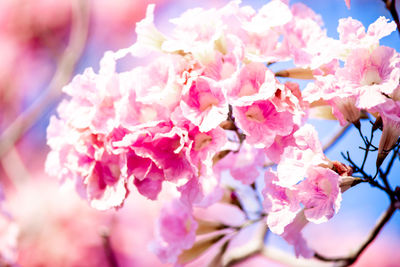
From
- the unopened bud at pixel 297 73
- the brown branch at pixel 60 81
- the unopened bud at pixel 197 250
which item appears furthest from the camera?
the brown branch at pixel 60 81

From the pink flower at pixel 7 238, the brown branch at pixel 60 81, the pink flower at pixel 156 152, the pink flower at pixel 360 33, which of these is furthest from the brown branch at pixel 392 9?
the brown branch at pixel 60 81

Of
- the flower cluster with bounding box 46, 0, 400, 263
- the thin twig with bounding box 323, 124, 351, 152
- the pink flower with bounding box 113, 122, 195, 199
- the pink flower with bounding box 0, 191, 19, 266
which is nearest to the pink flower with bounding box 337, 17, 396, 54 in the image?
the flower cluster with bounding box 46, 0, 400, 263

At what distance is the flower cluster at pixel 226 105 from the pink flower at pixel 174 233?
12 centimetres

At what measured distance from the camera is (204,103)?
0.53 m

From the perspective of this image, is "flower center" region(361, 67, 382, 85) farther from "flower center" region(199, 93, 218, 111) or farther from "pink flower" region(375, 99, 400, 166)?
"flower center" region(199, 93, 218, 111)

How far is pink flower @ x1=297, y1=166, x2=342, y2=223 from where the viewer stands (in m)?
0.50

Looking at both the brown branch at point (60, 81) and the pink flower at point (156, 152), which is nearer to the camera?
the pink flower at point (156, 152)

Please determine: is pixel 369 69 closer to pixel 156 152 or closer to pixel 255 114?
pixel 255 114

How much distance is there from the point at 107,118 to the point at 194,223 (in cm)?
21

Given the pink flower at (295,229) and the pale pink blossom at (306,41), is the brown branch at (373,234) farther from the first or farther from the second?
the pale pink blossom at (306,41)

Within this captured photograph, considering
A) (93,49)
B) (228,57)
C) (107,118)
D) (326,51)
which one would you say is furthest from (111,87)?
(93,49)

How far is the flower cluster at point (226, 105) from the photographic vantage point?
52 centimetres

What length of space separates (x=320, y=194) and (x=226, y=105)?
0.14 m

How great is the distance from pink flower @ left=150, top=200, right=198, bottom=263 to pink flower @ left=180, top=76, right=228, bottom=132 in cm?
21
